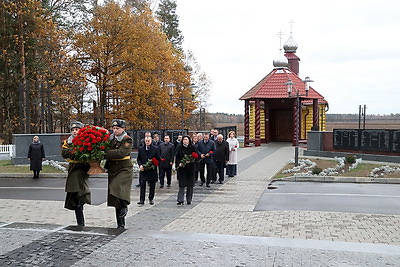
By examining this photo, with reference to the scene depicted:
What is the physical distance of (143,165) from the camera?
10.3 metres

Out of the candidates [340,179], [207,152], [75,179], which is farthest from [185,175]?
[340,179]

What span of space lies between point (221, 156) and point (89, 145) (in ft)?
26.2

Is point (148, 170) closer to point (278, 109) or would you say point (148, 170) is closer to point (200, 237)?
point (200, 237)

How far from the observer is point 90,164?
7.30 meters

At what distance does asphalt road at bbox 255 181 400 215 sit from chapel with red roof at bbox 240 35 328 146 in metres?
17.2

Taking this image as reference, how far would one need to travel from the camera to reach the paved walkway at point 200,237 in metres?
5.79

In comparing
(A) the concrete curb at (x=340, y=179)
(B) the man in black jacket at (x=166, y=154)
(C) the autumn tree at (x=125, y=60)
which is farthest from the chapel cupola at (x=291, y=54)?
(B) the man in black jacket at (x=166, y=154)

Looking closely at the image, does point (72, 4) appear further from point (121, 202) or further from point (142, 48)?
point (121, 202)

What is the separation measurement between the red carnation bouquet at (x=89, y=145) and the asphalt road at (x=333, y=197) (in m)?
4.28

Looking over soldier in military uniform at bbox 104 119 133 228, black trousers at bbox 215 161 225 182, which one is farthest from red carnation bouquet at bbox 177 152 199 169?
black trousers at bbox 215 161 225 182

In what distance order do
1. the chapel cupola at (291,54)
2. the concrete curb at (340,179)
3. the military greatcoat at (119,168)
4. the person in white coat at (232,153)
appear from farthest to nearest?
1. the chapel cupola at (291,54)
2. the person in white coat at (232,153)
3. the concrete curb at (340,179)
4. the military greatcoat at (119,168)

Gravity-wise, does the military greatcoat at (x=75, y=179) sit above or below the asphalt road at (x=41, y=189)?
above

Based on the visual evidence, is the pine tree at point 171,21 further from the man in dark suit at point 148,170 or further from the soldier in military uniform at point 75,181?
the soldier in military uniform at point 75,181

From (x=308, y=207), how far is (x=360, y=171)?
7.12 metres
